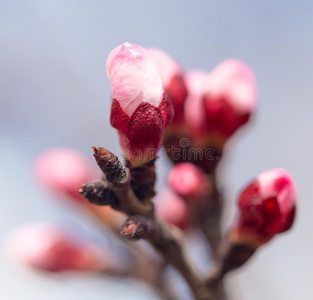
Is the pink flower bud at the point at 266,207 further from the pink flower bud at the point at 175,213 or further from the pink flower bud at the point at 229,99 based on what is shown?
the pink flower bud at the point at 175,213

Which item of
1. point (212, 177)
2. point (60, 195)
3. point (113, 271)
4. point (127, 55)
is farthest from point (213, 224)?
point (127, 55)

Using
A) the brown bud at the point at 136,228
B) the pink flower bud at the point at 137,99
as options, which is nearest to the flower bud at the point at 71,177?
the brown bud at the point at 136,228

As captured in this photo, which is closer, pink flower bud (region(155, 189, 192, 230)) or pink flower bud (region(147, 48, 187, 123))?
pink flower bud (region(147, 48, 187, 123))

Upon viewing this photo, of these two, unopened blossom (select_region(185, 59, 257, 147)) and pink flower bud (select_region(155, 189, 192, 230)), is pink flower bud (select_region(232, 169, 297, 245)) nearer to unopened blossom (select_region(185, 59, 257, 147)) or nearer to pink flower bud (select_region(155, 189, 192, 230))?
unopened blossom (select_region(185, 59, 257, 147))

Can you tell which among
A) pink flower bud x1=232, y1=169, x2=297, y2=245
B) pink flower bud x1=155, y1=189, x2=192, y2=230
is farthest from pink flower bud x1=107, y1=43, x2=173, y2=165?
pink flower bud x1=155, y1=189, x2=192, y2=230

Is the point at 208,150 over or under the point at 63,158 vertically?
over

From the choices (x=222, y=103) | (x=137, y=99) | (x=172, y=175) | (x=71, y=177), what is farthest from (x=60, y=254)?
(x=137, y=99)

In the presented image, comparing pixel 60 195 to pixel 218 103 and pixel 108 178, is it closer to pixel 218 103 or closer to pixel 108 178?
pixel 218 103
